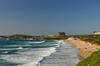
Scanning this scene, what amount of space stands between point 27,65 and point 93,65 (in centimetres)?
1070

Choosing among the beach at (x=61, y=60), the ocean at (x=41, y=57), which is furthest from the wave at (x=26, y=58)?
the beach at (x=61, y=60)

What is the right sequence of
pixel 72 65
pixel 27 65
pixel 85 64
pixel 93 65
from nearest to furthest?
pixel 93 65, pixel 85 64, pixel 72 65, pixel 27 65

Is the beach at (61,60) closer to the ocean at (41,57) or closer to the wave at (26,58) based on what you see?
the ocean at (41,57)

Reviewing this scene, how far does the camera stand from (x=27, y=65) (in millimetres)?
20328

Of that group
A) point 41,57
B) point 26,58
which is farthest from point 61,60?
point 26,58

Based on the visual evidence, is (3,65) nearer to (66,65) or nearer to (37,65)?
(37,65)

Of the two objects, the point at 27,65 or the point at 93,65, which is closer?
the point at 93,65

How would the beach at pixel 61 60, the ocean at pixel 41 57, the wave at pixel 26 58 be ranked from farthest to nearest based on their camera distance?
the wave at pixel 26 58, the ocean at pixel 41 57, the beach at pixel 61 60

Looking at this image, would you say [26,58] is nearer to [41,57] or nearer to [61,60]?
[41,57]

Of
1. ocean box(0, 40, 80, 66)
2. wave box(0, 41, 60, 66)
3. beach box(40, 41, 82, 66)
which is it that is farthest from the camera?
wave box(0, 41, 60, 66)

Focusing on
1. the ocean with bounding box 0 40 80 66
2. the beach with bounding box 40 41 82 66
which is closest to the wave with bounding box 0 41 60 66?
the ocean with bounding box 0 40 80 66

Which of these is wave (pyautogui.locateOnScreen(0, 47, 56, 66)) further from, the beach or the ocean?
the beach

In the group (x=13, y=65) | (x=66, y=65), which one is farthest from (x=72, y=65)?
(x=13, y=65)

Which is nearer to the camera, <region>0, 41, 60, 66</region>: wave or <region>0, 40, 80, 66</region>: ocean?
<region>0, 40, 80, 66</region>: ocean
